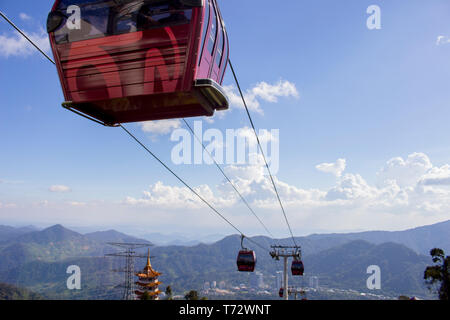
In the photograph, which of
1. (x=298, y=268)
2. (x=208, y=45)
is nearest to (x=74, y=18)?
(x=208, y=45)

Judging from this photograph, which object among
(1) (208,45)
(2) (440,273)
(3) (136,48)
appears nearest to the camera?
(3) (136,48)

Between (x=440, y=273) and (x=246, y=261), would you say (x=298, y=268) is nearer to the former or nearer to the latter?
(x=246, y=261)

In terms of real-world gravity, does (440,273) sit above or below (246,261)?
below

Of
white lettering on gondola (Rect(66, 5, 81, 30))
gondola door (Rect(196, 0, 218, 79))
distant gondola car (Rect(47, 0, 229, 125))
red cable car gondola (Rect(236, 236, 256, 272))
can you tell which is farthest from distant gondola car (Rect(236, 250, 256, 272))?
white lettering on gondola (Rect(66, 5, 81, 30))

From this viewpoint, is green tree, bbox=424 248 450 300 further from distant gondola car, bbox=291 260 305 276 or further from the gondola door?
the gondola door

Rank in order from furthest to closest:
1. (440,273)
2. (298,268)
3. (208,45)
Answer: (440,273) → (298,268) → (208,45)
